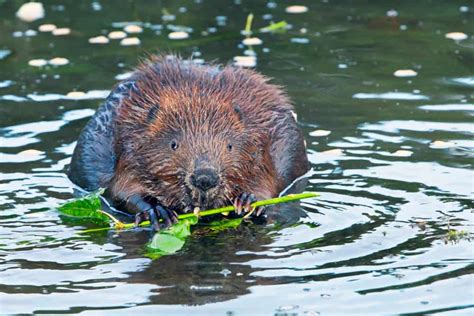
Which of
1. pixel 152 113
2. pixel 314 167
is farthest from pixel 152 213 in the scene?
pixel 314 167

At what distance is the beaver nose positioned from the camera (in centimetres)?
714

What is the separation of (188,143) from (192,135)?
0.24 feet

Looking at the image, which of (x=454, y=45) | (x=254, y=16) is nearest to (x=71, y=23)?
(x=254, y=16)

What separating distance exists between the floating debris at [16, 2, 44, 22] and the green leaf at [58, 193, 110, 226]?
5485mm

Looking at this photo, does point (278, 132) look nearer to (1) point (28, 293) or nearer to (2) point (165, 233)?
(2) point (165, 233)

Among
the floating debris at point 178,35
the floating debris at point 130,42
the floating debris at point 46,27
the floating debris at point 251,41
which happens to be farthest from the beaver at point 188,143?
the floating debris at point 46,27

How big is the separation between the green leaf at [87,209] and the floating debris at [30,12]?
18.0ft

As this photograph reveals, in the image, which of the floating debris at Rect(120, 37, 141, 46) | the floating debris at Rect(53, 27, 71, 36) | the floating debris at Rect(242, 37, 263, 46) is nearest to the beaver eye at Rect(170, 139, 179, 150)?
the floating debris at Rect(242, 37, 263, 46)

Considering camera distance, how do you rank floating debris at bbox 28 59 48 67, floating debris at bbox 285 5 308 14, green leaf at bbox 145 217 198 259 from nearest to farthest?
1. green leaf at bbox 145 217 198 259
2. floating debris at bbox 28 59 48 67
3. floating debris at bbox 285 5 308 14

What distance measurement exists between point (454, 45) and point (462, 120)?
2308mm

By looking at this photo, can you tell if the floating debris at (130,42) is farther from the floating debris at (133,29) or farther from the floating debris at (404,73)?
the floating debris at (404,73)

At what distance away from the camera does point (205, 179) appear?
713cm

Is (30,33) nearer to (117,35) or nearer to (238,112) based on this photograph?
(117,35)

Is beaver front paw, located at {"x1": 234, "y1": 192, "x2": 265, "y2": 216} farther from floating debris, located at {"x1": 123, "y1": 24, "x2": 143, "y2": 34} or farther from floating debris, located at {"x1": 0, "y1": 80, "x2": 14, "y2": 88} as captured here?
floating debris, located at {"x1": 123, "y1": 24, "x2": 143, "y2": 34}
